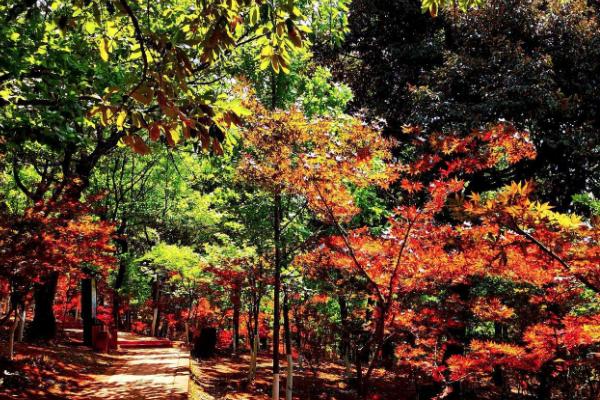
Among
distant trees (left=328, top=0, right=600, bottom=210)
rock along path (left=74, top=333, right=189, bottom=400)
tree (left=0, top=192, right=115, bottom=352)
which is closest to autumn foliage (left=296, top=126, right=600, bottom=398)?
distant trees (left=328, top=0, right=600, bottom=210)

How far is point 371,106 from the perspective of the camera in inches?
542

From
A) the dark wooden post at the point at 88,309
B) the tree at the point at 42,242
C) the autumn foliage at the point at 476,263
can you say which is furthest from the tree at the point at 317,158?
the dark wooden post at the point at 88,309

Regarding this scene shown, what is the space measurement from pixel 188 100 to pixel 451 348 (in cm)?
1117

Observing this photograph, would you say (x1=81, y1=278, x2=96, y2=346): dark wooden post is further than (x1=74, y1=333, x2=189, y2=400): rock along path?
Yes

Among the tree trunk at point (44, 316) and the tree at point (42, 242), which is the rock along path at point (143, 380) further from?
the tree at point (42, 242)

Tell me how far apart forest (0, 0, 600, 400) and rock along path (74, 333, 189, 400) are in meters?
0.10

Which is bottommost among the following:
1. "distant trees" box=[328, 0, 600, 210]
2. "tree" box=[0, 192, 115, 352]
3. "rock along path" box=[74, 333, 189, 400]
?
"rock along path" box=[74, 333, 189, 400]

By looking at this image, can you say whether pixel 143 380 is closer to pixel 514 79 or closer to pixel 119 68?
pixel 119 68

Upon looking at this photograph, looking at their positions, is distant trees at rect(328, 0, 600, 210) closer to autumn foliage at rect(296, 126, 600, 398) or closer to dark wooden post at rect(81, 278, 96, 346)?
autumn foliage at rect(296, 126, 600, 398)

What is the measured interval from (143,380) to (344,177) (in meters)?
6.95

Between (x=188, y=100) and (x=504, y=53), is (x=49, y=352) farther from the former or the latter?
(x=504, y=53)

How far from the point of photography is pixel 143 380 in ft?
33.5

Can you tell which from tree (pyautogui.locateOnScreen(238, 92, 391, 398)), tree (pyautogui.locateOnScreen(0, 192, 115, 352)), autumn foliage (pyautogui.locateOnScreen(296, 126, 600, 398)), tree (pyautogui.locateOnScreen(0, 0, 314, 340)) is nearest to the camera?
tree (pyautogui.locateOnScreen(0, 0, 314, 340))

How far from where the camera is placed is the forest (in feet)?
14.8
